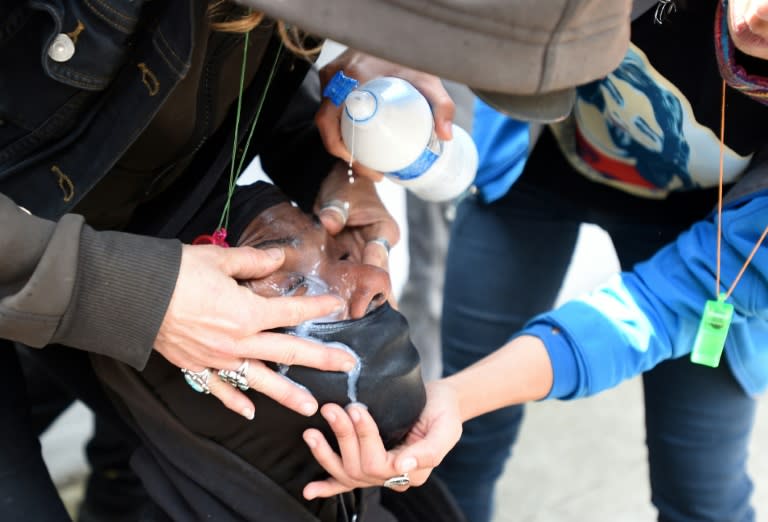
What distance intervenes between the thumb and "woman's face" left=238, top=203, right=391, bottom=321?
27 millimetres

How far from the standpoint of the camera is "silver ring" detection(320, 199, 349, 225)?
4.26 ft

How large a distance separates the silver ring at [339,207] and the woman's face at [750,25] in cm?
57

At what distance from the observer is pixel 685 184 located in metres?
1.45

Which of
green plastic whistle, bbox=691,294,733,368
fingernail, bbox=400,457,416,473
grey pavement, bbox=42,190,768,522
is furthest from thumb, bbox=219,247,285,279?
grey pavement, bbox=42,190,768,522

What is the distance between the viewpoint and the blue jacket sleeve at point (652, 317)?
125cm

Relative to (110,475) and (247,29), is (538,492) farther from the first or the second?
(247,29)

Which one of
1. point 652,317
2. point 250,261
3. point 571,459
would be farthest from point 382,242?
point 571,459

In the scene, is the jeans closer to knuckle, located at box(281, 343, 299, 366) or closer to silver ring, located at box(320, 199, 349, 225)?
silver ring, located at box(320, 199, 349, 225)

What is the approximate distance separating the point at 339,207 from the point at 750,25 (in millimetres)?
599

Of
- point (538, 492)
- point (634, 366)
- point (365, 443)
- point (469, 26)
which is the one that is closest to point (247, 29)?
point (469, 26)

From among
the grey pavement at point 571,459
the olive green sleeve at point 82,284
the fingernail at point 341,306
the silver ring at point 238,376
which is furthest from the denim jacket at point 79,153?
the grey pavement at point 571,459

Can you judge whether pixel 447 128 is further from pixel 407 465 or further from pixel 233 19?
pixel 407 465

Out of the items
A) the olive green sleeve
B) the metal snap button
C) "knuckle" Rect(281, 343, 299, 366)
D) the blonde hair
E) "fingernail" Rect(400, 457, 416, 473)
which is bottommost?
"fingernail" Rect(400, 457, 416, 473)

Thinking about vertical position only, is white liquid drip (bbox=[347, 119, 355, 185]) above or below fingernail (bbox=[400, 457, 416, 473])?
above
